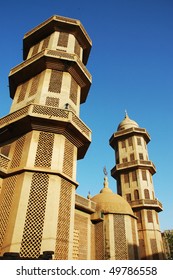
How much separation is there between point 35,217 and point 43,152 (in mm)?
3324

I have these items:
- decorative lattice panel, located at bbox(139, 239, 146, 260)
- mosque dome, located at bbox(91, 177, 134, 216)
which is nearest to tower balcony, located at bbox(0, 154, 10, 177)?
mosque dome, located at bbox(91, 177, 134, 216)

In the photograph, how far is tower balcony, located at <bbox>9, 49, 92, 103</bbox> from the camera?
14.9 meters

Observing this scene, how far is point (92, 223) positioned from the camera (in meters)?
17.1

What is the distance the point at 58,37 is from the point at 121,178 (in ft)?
67.2

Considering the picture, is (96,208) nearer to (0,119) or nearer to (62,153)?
(62,153)

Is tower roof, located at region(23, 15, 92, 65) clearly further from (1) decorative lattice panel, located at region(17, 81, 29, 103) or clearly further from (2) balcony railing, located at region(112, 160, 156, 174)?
(2) balcony railing, located at region(112, 160, 156, 174)

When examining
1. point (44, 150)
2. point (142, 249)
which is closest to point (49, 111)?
point (44, 150)

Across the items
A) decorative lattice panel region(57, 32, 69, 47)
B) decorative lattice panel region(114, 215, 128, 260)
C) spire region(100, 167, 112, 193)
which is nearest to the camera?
decorative lattice panel region(114, 215, 128, 260)

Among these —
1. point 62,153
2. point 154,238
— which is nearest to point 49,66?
point 62,153

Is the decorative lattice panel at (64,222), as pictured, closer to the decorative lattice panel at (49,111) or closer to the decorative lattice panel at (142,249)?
the decorative lattice panel at (49,111)

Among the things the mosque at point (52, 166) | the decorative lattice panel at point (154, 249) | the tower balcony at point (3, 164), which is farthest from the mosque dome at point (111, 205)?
the tower balcony at point (3, 164)

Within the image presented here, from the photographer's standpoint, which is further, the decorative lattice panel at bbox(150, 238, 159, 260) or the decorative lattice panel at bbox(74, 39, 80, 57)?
the decorative lattice panel at bbox(150, 238, 159, 260)

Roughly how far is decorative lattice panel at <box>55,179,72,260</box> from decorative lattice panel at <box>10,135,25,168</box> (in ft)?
8.48

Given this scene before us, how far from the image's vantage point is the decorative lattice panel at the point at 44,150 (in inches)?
431
